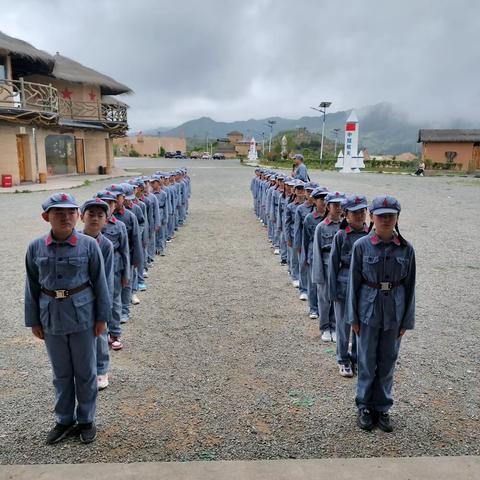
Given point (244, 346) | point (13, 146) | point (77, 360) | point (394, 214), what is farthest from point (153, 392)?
point (13, 146)

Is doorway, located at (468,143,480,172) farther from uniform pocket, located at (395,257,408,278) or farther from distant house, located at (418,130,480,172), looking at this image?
uniform pocket, located at (395,257,408,278)

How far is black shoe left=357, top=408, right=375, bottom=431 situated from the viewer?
394 cm

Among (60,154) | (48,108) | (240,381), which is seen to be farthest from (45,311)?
(60,154)

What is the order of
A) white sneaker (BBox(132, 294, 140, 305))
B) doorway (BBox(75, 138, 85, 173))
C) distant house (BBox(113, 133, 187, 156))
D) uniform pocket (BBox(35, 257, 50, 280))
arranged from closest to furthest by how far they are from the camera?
uniform pocket (BBox(35, 257, 50, 280)) < white sneaker (BBox(132, 294, 140, 305)) < doorway (BBox(75, 138, 85, 173)) < distant house (BBox(113, 133, 187, 156))

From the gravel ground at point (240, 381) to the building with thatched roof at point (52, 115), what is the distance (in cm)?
1804

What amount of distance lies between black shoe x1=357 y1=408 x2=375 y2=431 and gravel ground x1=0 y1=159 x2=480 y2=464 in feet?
0.32

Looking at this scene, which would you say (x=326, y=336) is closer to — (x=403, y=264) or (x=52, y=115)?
(x=403, y=264)

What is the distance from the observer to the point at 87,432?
3.81 metres

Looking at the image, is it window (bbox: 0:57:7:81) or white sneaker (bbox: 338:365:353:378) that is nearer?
white sneaker (bbox: 338:365:353:378)

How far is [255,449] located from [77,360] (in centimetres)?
157

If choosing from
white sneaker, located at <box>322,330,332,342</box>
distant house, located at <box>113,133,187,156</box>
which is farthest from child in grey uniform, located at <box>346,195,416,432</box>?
distant house, located at <box>113,133,187,156</box>

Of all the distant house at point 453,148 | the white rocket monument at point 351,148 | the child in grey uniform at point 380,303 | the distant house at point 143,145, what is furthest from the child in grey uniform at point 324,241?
the distant house at point 143,145

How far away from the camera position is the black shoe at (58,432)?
12.3 ft

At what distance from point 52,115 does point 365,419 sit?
2527cm
